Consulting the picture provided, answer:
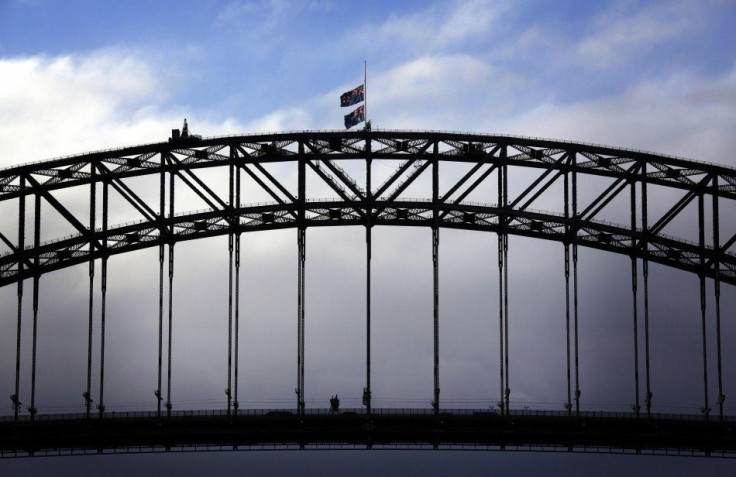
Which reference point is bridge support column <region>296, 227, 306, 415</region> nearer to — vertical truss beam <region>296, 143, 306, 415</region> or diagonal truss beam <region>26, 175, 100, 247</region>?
vertical truss beam <region>296, 143, 306, 415</region>

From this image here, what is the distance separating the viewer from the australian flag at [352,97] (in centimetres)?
8044

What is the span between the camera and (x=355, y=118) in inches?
3162

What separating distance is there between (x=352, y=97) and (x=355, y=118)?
1168 mm

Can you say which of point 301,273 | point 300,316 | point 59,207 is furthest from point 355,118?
point 59,207

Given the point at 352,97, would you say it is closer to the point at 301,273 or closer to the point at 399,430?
the point at 301,273

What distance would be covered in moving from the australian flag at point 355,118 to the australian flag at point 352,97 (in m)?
0.47

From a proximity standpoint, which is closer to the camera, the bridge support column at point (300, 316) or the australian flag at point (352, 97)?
the bridge support column at point (300, 316)

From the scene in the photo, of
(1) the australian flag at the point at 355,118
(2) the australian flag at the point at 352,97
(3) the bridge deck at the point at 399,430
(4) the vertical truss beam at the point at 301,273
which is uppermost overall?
(2) the australian flag at the point at 352,97

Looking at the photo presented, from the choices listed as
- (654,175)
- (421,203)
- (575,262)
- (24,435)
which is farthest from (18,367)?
(654,175)

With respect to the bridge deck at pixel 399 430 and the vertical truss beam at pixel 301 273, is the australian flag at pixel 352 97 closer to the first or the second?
the vertical truss beam at pixel 301 273

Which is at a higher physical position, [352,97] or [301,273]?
[352,97]

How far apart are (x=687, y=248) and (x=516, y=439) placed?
13332mm

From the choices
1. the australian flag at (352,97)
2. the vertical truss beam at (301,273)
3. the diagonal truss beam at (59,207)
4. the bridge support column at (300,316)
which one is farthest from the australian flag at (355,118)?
the diagonal truss beam at (59,207)

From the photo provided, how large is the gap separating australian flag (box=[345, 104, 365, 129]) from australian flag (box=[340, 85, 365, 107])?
465mm
